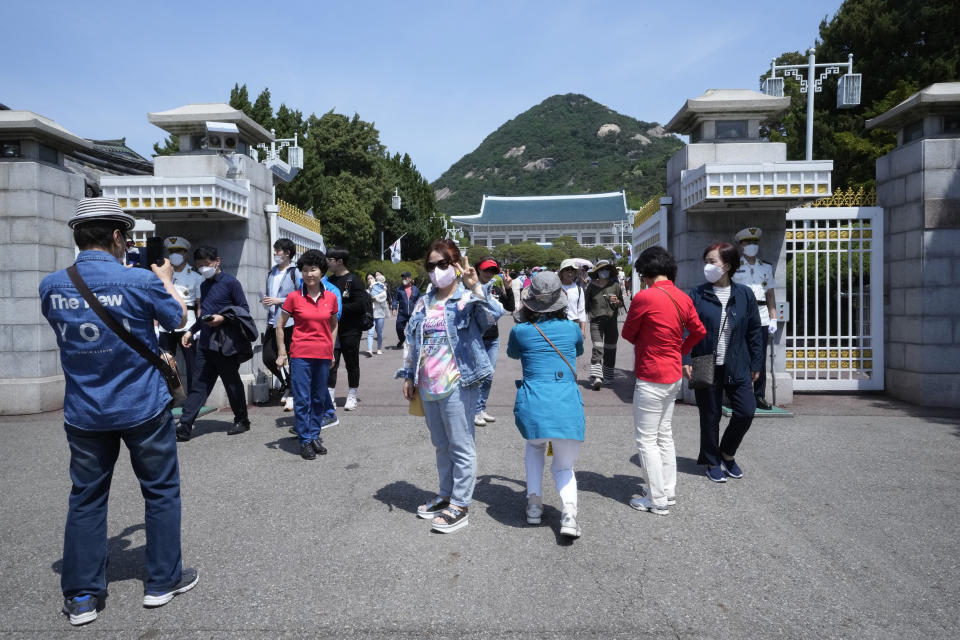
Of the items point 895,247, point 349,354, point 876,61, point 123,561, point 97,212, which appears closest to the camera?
point 97,212

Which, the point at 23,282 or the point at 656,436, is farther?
the point at 23,282

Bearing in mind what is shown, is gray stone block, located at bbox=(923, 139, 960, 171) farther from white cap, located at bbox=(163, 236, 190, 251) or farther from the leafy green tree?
the leafy green tree

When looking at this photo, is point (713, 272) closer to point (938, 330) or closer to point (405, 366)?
point (405, 366)

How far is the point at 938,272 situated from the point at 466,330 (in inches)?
255

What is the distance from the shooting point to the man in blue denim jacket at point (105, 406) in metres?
3.07

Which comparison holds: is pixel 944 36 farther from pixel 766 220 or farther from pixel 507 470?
pixel 507 470

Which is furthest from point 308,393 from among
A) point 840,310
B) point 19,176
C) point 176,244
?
point 840,310

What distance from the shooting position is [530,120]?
440 ft

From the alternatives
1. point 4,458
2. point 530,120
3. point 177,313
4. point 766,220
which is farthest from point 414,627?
point 530,120

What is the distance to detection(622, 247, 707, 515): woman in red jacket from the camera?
443 cm

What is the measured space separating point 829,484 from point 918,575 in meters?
1.54

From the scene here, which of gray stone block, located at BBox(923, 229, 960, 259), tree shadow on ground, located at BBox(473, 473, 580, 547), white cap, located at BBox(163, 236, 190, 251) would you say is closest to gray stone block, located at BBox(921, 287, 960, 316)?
gray stone block, located at BBox(923, 229, 960, 259)

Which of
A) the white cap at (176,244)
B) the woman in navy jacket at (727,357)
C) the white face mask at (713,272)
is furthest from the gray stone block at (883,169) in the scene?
the white cap at (176,244)

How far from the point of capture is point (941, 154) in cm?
771
